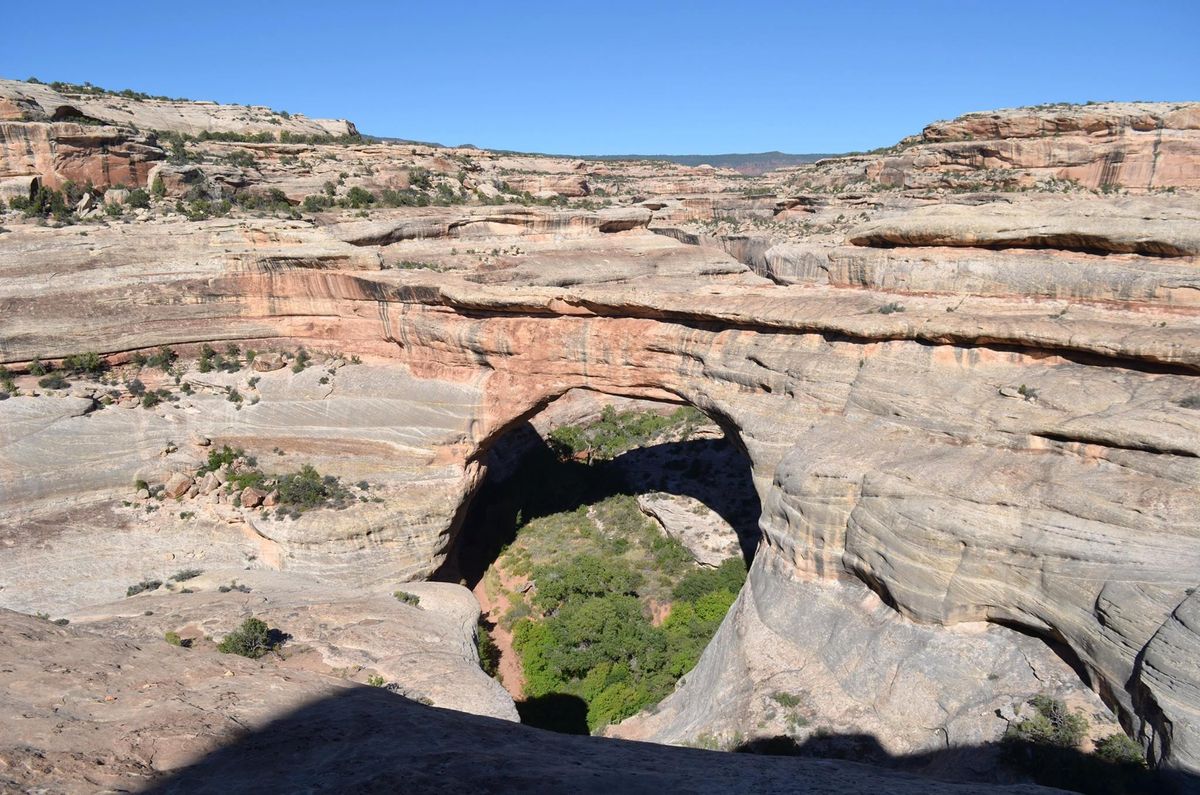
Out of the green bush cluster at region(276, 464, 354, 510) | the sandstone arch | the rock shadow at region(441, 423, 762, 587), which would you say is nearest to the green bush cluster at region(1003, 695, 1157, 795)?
the sandstone arch

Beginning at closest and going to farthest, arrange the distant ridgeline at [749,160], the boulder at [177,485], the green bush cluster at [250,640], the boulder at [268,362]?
Result: the green bush cluster at [250,640] → the boulder at [177,485] → the boulder at [268,362] → the distant ridgeline at [749,160]

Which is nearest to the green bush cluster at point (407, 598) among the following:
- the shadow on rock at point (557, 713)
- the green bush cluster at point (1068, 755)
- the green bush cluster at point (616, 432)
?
the shadow on rock at point (557, 713)

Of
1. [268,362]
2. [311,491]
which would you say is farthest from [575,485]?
[268,362]

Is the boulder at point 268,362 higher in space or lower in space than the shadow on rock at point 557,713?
higher

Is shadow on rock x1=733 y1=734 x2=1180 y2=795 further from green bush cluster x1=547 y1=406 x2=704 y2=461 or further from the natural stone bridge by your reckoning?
green bush cluster x1=547 y1=406 x2=704 y2=461

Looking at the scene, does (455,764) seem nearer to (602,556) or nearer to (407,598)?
(407,598)

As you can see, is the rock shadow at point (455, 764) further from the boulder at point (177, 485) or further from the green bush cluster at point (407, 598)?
the boulder at point (177, 485)
